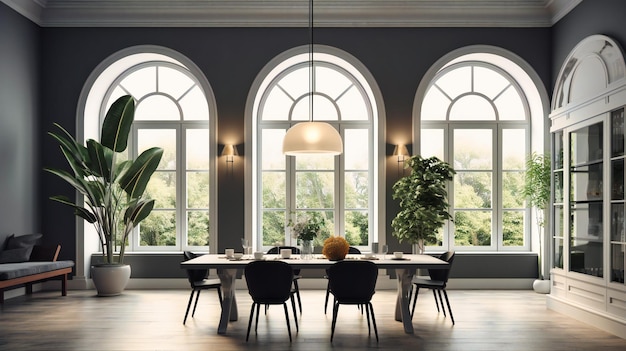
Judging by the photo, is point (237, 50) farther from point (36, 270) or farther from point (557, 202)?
point (557, 202)

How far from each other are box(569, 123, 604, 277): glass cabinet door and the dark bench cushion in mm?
6351

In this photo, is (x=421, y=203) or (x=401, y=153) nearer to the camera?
(x=421, y=203)

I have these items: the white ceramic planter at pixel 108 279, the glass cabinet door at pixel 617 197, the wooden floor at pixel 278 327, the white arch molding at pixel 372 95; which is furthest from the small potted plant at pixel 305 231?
the white ceramic planter at pixel 108 279

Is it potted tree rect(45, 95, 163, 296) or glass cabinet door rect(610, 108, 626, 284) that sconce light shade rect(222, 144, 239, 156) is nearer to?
potted tree rect(45, 95, 163, 296)

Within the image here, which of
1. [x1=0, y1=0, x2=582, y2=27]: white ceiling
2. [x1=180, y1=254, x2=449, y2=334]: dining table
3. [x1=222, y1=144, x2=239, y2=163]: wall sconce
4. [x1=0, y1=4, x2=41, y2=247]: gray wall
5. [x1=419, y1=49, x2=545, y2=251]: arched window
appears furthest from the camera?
[x1=419, y1=49, x2=545, y2=251]: arched window

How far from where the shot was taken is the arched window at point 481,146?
338 inches

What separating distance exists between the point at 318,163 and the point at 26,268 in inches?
166

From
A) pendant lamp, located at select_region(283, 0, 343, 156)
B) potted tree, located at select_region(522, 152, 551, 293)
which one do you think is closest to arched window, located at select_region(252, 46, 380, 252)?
potted tree, located at select_region(522, 152, 551, 293)

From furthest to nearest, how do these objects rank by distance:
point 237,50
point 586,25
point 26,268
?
point 237,50 < point 586,25 < point 26,268

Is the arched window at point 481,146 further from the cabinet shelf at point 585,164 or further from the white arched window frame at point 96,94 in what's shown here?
the white arched window frame at point 96,94

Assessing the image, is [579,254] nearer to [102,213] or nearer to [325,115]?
[325,115]

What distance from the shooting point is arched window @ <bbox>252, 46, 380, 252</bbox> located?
8.65m

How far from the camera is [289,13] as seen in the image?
804cm

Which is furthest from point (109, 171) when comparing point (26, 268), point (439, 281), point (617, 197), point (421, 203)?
point (617, 197)
